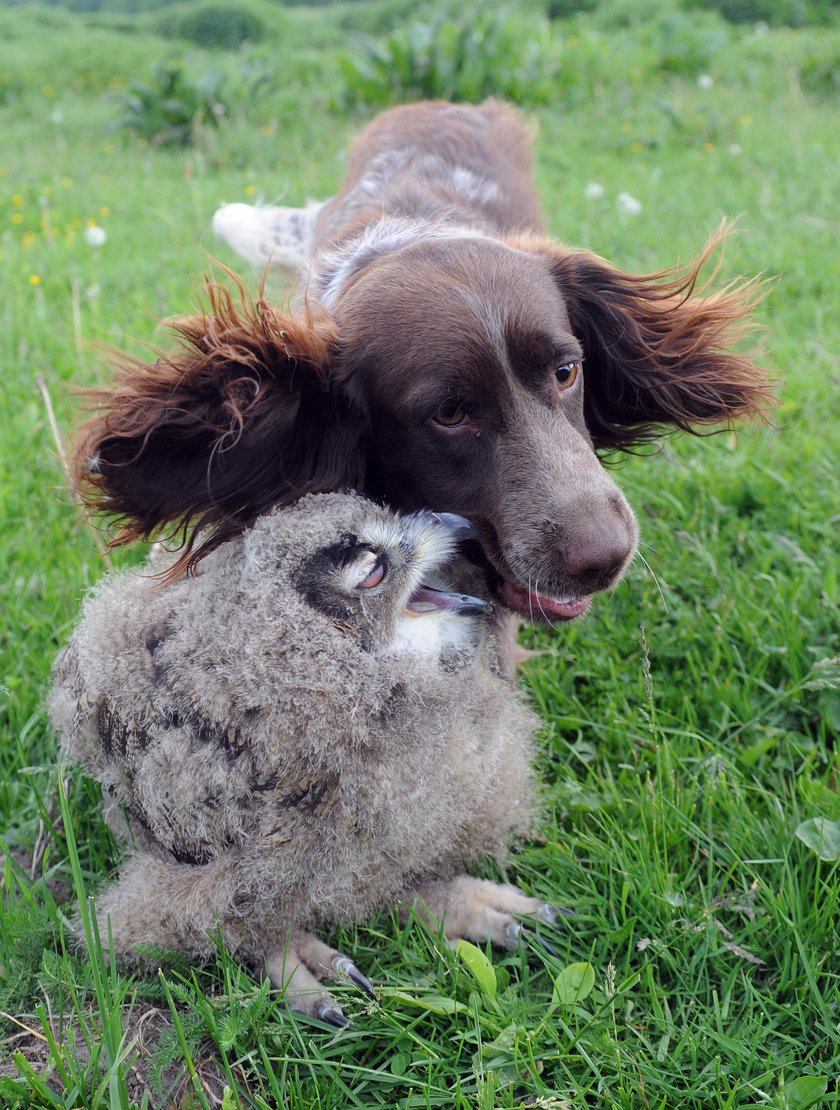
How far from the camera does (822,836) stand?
2.19m

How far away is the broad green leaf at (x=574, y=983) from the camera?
2006 mm

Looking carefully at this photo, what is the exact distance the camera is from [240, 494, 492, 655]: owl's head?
185cm

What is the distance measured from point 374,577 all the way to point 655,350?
1.51 m

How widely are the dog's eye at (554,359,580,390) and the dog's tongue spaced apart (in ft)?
1.76

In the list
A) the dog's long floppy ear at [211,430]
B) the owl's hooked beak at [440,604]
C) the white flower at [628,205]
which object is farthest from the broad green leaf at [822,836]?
the white flower at [628,205]

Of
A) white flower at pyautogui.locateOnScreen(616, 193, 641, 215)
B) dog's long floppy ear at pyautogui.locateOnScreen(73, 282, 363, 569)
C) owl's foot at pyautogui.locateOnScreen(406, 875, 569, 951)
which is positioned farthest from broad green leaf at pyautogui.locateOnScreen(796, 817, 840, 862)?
white flower at pyautogui.locateOnScreen(616, 193, 641, 215)

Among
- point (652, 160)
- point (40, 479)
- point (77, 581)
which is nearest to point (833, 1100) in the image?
point (77, 581)

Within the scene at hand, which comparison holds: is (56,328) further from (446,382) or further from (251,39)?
(251,39)

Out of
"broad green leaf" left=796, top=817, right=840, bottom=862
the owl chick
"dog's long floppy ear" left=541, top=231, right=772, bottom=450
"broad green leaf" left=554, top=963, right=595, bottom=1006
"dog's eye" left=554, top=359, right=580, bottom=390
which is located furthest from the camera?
"dog's long floppy ear" left=541, top=231, right=772, bottom=450

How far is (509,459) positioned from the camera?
7.79ft

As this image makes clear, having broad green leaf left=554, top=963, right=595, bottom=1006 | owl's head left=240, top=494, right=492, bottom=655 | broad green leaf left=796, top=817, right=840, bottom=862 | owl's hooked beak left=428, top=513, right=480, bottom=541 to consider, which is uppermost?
owl's head left=240, top=494, right=492, bottom=655

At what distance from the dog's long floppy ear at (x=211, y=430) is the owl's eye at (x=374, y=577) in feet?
1.93

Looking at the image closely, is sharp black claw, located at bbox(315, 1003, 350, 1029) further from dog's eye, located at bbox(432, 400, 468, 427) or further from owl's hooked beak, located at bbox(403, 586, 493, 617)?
dog's eye, located at bbox(432, 400, 468, 427)

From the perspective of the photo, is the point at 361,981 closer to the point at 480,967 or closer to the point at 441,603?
the point at 480,967
